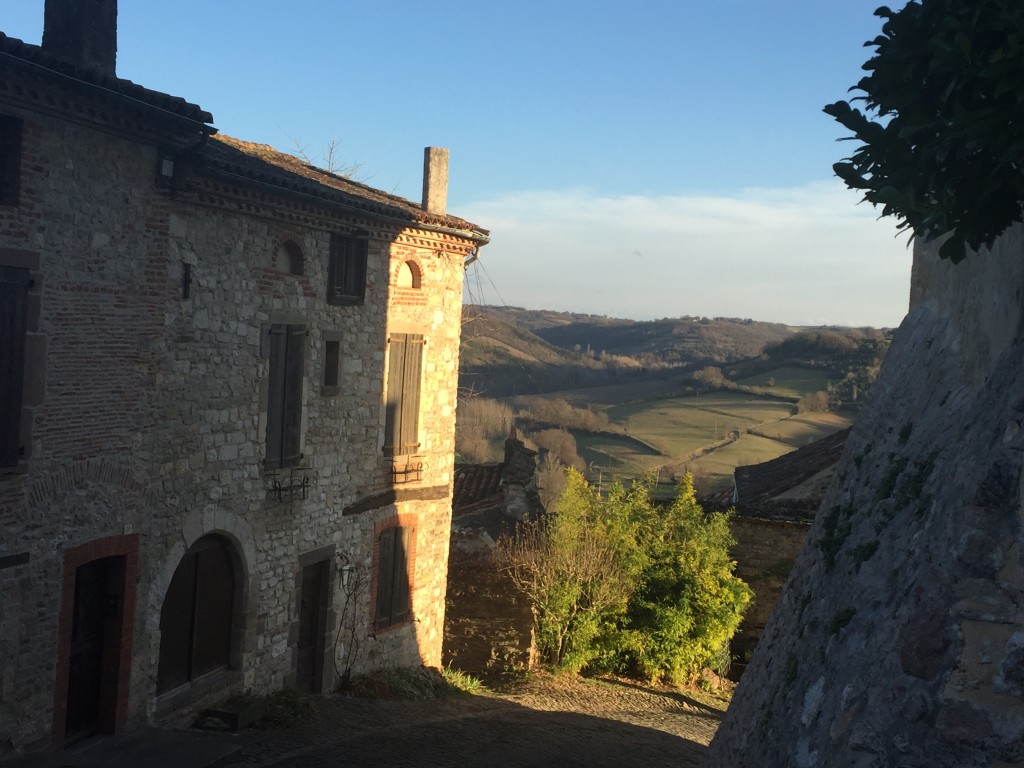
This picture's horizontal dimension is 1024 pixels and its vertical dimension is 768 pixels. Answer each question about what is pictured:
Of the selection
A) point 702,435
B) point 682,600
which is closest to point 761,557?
point 682,600

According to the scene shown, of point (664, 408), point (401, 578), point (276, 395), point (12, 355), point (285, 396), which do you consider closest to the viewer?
point (12, 355)

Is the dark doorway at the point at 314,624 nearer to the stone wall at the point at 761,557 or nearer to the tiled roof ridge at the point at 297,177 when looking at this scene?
the tiled roof ridge at the point at 297,177

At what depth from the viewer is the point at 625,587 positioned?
658 inches

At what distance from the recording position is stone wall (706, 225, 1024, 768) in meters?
3.65

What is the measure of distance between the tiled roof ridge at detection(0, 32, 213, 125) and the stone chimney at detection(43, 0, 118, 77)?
925 mm

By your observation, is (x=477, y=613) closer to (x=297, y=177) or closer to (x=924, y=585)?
(x=297, y=177)

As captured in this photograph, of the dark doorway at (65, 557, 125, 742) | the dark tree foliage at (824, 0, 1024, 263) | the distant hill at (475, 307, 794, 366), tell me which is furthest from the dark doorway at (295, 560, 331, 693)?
the distant hill at (475, 307, 794, 366)

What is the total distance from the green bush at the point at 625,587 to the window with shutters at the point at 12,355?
9.65 meters

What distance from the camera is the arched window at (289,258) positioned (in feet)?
38.8

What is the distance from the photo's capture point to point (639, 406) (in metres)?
58.8

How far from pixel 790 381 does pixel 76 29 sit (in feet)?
180

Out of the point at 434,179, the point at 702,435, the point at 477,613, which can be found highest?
the point at 434,179

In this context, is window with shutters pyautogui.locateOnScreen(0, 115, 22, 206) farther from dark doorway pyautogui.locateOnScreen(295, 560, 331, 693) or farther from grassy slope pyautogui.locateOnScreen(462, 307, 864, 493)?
grassy slope pyautogui.locateOnScreen(462, 307, 864, 493)

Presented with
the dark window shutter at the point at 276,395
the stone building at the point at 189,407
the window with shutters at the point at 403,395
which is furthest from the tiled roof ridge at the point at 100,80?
the window with shutters at the point at 403,395
